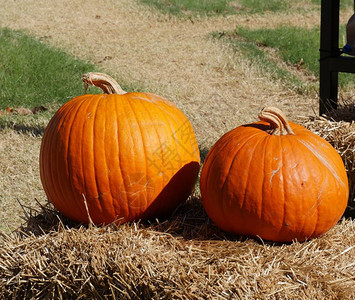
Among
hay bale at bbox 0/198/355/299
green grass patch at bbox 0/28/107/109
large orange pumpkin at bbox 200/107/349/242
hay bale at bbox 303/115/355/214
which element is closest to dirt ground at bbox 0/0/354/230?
green grass patch at bbox 0/28/107/109

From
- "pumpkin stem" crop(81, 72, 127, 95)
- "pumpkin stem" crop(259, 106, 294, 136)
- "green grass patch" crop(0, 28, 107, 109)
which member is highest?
"pumpkin stem" crop(81, 72, 127, 95)

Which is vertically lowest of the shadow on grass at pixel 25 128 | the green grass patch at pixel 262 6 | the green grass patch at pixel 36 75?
the shadow on grass at pixel 25 128

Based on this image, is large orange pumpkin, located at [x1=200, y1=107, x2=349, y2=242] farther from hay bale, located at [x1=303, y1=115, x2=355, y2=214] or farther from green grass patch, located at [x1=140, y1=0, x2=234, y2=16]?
green grass patch, located at [x1=140, y1=0, x2=234, y2=16]

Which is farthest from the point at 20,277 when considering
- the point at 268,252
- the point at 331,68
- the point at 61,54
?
the point at 61,54

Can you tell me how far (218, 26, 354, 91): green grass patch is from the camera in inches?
320

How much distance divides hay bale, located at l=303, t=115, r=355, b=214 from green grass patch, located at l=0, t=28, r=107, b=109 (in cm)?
404

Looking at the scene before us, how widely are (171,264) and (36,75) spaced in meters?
5.45

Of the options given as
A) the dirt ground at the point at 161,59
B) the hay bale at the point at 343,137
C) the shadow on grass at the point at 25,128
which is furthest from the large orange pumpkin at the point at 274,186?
the shadow on grass at the point at 25,128

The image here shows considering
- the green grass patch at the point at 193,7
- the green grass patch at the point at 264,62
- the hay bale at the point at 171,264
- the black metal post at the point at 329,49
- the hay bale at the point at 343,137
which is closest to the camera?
the hay bale at the point at 171,264

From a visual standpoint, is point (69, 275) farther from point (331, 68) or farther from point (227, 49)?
point (227, 49)

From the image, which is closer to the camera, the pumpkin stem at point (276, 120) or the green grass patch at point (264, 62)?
the pumpkin stem at point (276, 120)

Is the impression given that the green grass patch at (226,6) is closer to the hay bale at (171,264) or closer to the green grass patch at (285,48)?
the green grass patch at (285,48)

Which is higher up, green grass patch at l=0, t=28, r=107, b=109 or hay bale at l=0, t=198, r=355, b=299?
green grass patch at l=0, t=28, r=107, b=109

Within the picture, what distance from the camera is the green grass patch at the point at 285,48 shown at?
814 cm
